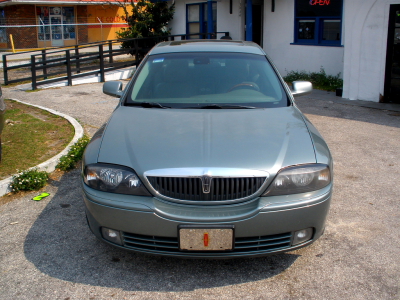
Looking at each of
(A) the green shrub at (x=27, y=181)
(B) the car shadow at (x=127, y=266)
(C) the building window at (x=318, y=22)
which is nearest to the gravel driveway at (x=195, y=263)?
(B) the car shadow at (x=127, y=266)

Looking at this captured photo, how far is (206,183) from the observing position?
311 centimetres

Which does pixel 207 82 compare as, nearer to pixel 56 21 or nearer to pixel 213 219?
pixel 213 219

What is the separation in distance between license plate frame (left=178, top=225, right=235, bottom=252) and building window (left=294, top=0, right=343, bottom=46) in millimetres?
11350

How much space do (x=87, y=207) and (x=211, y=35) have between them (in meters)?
14.5

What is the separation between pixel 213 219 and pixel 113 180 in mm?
794

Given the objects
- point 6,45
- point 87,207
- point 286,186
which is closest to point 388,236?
point 286,186

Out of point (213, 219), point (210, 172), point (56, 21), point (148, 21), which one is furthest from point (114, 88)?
point (56, 21)

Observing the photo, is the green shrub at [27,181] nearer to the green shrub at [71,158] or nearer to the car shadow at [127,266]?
the green shrub at [71,158]

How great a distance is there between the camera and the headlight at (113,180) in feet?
10.5

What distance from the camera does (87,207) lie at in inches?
132

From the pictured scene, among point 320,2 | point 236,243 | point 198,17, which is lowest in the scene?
point 236,243

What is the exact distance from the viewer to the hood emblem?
3100 millimetres

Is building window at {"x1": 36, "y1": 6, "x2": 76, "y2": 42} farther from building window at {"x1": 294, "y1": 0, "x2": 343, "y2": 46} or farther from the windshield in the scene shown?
the windshield

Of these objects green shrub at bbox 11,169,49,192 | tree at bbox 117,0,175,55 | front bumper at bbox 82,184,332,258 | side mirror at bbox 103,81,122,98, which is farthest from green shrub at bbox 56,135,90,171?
tree at bbox 117,0,175,55
